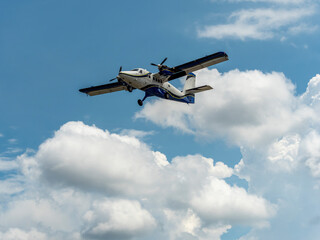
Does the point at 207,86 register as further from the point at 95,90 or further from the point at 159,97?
the point at 95,90

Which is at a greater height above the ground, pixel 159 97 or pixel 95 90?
pixel 95 90

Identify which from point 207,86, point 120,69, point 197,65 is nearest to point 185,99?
point 207,86

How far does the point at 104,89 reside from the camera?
5912cm

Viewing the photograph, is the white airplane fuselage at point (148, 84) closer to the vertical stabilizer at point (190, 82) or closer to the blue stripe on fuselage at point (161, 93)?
the blue stripe on fuselage at point (161, 93)

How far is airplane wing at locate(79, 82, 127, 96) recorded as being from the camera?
58.0m

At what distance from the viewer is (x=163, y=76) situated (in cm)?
5219

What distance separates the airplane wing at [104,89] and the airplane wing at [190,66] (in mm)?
8424

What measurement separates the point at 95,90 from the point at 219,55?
2215 centimetres

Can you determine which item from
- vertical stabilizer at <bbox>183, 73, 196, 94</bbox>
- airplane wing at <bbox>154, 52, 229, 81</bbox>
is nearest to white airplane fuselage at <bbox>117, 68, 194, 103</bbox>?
airplane wing at <bbox>154, 52, 229, 81</bbox>

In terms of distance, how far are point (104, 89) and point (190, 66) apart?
1593 cm

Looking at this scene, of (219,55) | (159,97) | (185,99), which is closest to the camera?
(219,55)

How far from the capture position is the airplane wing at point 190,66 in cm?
4769

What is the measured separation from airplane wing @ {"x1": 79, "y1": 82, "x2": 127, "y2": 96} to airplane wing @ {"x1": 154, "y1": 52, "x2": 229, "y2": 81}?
8.42m

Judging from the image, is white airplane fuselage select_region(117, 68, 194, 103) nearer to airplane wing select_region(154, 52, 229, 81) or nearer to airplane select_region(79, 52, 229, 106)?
airplane select_region(79, 52, 229, 106)
